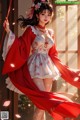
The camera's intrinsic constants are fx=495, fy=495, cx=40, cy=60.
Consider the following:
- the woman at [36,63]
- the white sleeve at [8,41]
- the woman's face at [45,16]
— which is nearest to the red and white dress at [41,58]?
the woman at [36,63]

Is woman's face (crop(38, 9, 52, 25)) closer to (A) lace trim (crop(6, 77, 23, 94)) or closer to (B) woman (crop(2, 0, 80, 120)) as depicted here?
(B) woman (crop(2, 0, 80, 120))

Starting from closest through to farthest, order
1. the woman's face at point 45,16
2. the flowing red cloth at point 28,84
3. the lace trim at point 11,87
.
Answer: the flowing red cloth at point 28,84 → the woman's face at point 45,16 → the lace trim at point 11,87

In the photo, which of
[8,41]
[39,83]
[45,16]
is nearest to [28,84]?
[39,83]

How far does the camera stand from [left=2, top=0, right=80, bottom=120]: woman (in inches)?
203

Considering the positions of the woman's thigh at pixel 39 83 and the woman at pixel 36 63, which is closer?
the woman at pixel 36 63

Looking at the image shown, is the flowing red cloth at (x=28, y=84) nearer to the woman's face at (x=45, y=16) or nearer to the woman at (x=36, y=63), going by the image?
the woman at (x=36, y=63)

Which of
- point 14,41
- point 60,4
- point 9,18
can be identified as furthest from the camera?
point 60,4

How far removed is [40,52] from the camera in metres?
5.33

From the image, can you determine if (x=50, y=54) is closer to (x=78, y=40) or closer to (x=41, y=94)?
(x=41, y=94)

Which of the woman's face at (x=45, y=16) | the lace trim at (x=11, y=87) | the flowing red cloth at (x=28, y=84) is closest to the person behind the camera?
the flowing red cloth at (x=28, y=84)

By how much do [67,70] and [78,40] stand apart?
42.3 inches

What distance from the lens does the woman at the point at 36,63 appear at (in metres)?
5.17

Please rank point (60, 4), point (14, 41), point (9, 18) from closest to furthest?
1. point (14, 41)
2. point (9, 18)
3. point (60, 4)

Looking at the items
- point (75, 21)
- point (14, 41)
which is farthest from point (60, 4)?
point (14, 41)
